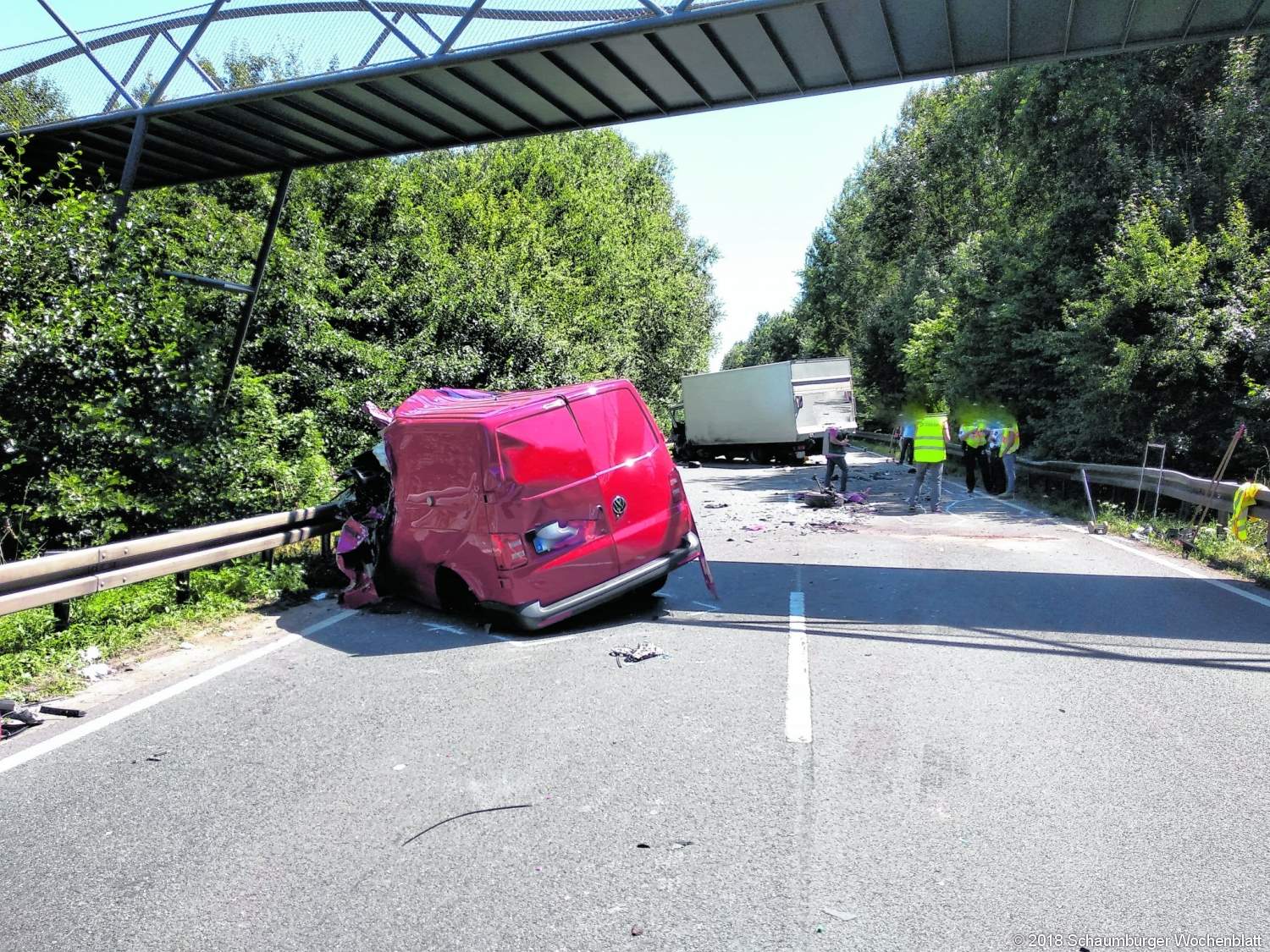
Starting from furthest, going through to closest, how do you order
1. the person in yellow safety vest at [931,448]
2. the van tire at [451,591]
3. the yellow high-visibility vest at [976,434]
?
the yellow high-visibility vest at [976,434] → the person in yellow safety vest at [931,448] → the van tire at [451,591]

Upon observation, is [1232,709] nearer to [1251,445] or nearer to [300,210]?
[1251,445]

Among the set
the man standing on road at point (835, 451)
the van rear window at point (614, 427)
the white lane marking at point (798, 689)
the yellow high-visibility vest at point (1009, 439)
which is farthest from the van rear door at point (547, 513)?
the yellow high-visibility vest at point (1009, 439)

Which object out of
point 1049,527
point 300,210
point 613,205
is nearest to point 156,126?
point 300,210

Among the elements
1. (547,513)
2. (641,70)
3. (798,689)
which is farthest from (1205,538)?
(641,70)

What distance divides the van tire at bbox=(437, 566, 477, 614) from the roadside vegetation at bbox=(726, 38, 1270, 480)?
467 inches

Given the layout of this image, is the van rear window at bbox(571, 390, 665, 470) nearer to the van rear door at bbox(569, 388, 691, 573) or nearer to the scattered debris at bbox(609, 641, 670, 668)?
the van rear door at bbox(569, 388, 691, 573)

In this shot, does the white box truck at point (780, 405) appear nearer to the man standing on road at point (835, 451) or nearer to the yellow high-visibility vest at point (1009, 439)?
the yellow high-visibility vest at point (1009, 439)

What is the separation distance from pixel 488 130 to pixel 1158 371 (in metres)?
11.3

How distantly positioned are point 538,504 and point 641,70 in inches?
218

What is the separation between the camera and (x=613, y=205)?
1491 inches

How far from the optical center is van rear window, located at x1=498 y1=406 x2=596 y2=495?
668 cm

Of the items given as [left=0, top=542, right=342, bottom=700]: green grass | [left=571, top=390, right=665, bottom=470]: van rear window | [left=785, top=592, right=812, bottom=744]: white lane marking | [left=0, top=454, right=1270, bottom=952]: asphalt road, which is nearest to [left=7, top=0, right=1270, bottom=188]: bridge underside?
[left=571, top=390, right=665, bottom=470]: van rear window

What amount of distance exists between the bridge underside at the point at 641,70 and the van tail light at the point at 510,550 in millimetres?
5091

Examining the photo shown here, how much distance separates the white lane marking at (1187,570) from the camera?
26.1 feet
